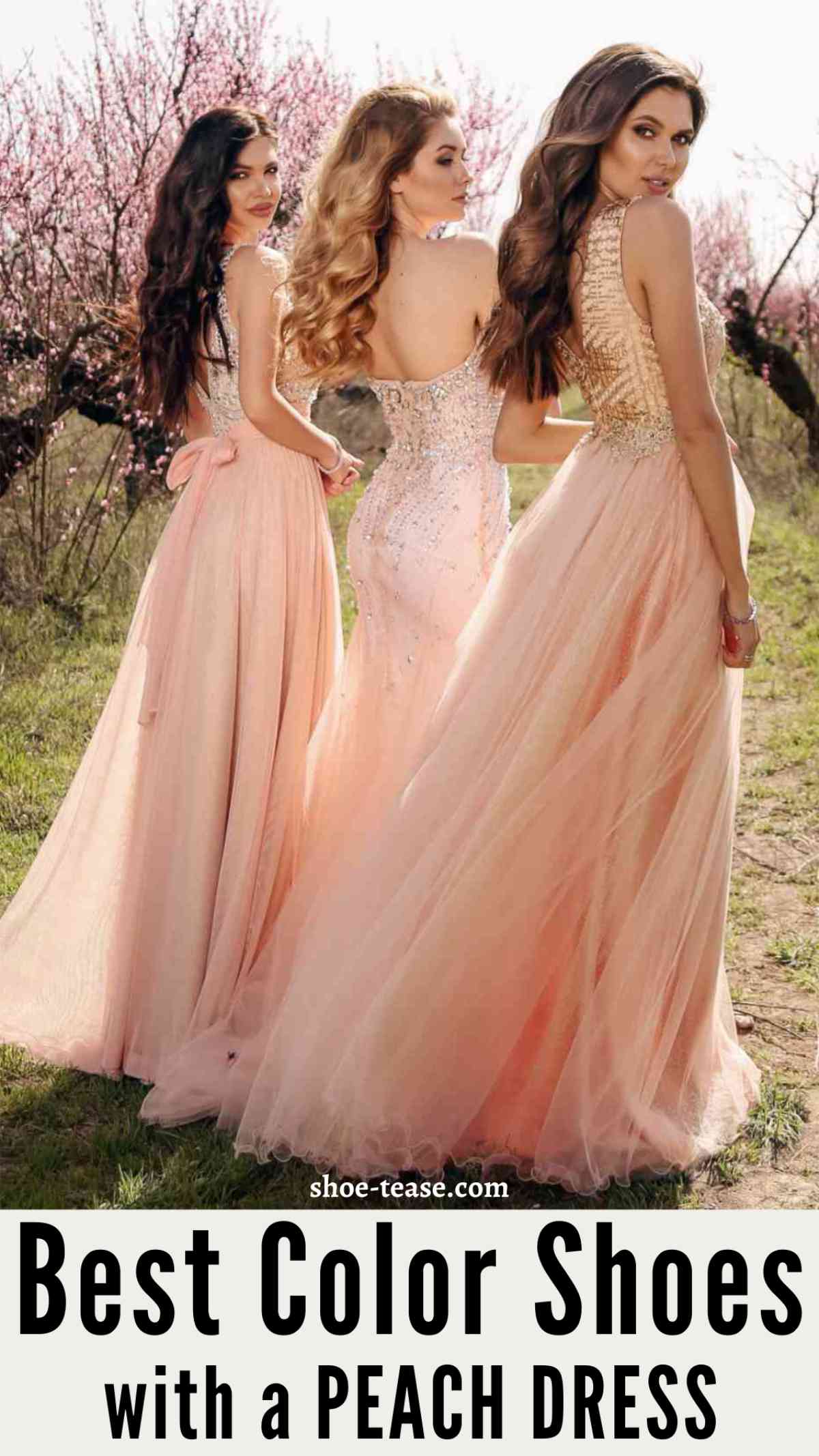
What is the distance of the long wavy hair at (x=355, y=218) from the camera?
3.39 meters

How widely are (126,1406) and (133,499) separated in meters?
6.87

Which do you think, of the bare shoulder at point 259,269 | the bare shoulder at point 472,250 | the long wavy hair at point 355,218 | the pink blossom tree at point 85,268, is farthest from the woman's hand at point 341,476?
the pink blossom tree at point 85,268

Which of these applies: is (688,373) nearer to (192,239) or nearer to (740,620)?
(740,620)

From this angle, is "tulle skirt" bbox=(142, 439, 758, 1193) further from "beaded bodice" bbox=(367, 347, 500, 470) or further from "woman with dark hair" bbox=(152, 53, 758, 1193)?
"beaded bodice" bbox=(367, 347, 500, 470)

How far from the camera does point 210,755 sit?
12.0 ft

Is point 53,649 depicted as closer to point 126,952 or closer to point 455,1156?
point 126,952

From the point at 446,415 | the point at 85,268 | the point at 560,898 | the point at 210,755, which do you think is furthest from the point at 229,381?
the point at 85,268

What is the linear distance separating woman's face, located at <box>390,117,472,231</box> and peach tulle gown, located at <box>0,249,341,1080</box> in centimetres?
46

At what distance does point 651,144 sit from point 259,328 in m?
1.09

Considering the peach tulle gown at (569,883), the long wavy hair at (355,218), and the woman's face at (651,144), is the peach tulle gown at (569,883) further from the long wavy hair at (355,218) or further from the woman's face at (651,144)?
the long wavy hair at (355,218)

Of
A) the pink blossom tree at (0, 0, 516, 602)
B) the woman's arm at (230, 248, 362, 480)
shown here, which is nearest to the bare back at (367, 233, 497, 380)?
the woman's arm at (230, 248, 362, 480)

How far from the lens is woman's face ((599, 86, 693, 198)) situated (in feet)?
9.14

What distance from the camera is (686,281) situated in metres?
2.73

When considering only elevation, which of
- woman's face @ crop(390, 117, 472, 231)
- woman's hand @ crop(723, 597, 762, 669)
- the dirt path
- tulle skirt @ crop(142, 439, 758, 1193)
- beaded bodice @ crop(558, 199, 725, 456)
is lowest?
the dirt path
